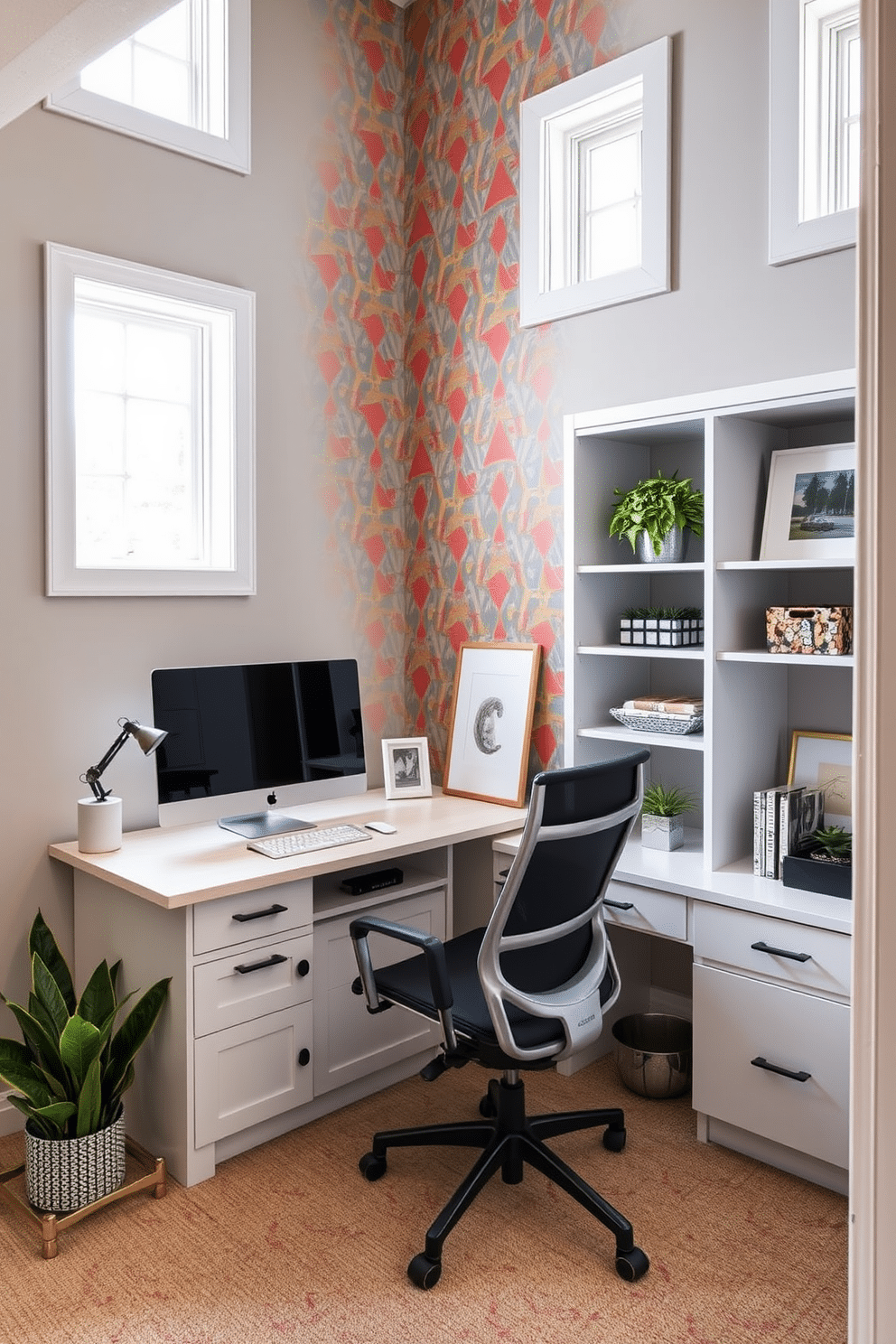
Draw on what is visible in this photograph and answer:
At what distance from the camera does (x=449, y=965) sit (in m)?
2.38

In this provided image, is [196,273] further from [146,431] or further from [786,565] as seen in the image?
[786,565]

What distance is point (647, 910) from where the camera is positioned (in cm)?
257

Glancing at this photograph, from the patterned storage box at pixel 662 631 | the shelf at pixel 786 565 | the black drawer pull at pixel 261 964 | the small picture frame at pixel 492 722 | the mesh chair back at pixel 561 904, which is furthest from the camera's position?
the small picture frame at pixel 492 722

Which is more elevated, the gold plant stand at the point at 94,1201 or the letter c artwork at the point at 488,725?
the letter c artwork at the point at 488,725

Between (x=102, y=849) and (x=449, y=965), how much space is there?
0.96 metres

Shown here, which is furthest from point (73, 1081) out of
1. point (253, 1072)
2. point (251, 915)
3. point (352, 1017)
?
point (352, 1017)

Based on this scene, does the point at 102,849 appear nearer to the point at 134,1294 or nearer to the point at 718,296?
the point at 134,1294

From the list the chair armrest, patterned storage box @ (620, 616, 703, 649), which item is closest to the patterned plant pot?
the chair armrest

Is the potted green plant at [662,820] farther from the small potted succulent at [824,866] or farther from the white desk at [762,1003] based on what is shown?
the small potted succulent at [824,866]

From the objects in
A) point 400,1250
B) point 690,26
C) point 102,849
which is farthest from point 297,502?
point 400,1250

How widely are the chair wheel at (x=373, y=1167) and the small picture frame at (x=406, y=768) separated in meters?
1.16

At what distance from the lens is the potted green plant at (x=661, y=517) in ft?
8.96

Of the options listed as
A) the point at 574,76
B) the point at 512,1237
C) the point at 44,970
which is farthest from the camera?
the point at 574,76

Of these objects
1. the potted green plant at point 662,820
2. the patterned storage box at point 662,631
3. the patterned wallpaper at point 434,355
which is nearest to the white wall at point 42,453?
the patterned wallpaper at point 434,355
